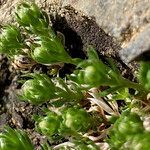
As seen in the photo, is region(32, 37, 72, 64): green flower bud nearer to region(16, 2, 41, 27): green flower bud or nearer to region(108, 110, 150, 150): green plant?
region(16, 2, 41, 27): green flower bud

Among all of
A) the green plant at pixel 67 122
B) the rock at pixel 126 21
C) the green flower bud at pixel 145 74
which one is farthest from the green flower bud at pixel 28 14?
the green flower bud at pixel 145 74

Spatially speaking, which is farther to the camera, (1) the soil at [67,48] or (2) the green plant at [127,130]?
(1) the soil at [67,48]

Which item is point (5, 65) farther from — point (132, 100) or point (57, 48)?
point (132, 100)

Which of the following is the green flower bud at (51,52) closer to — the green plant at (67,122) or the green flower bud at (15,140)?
the green plant at (67,122)

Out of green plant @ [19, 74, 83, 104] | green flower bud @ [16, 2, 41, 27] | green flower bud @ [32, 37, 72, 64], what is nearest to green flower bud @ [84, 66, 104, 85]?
green plant @ [19, 74, 83, 104]

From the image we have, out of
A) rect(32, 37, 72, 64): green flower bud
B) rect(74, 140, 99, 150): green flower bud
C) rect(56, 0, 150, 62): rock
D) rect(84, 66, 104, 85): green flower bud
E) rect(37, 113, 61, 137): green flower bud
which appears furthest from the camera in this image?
rect(32, 37, 72, 64): green flower bud

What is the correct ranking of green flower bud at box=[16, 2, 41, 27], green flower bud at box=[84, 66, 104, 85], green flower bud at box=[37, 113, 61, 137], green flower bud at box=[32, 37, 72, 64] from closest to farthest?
1. green flower bud at box=[84, 66, 104, 85]
2. green flower bud at box=[37, 113, 61, 137]
3. green flower bud at box=[32, 37, 72, 64]
4. green flower bud at box=[16, 2, 41, 27]
